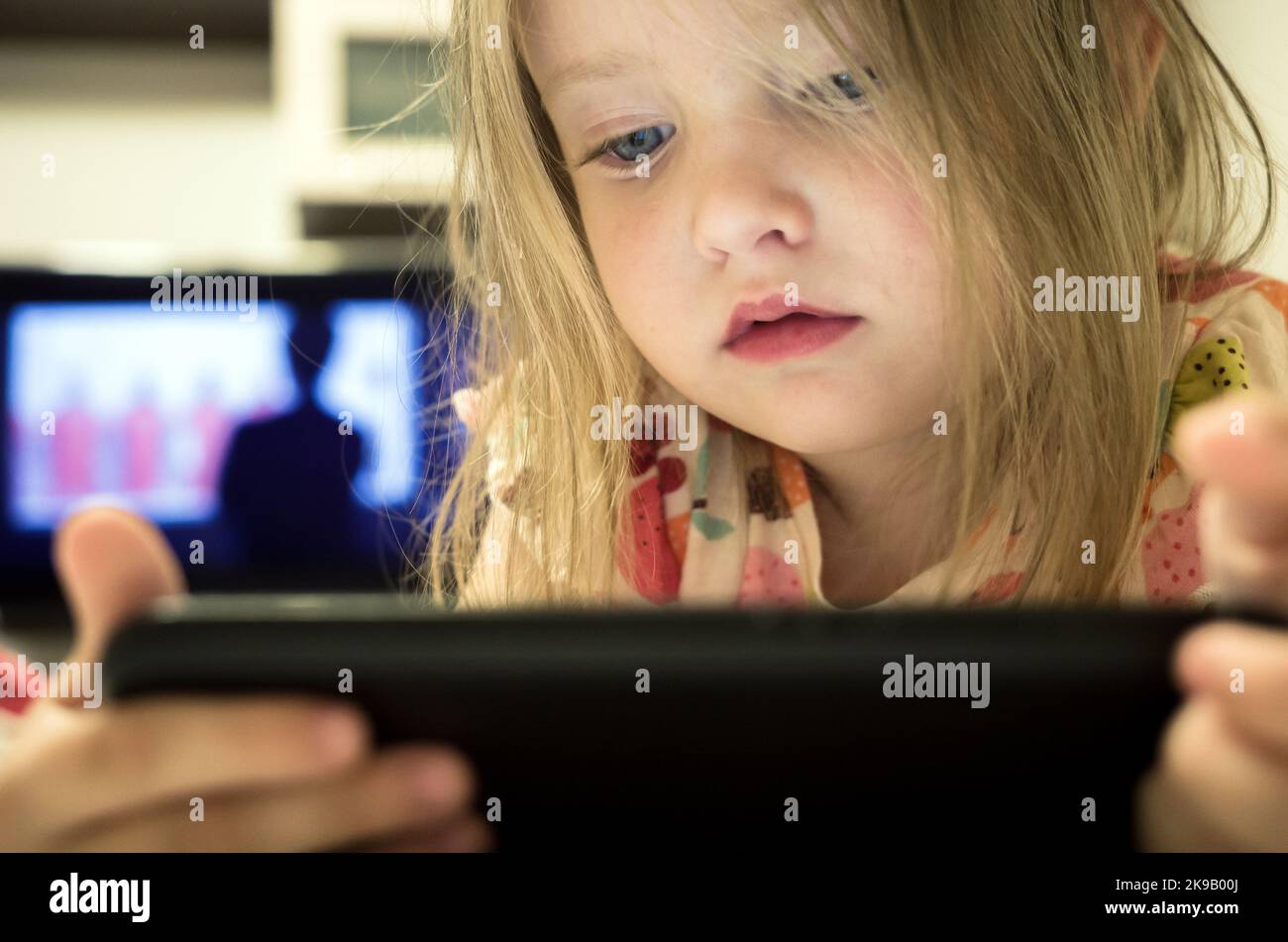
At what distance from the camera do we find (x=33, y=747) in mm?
269

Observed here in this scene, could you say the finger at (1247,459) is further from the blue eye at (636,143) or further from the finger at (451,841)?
the blue eye at (636,143)

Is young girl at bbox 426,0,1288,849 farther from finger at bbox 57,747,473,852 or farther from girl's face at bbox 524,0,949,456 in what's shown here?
finger at bbox 57,747,473,852

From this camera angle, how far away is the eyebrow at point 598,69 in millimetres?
614

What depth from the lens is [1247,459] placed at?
247 millimetres

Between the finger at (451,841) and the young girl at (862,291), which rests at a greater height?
the young girl at (862,291)

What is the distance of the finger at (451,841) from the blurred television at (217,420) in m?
1.23

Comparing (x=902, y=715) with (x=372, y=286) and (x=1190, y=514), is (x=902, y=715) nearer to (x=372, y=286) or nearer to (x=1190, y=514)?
(x=1190, y=514)

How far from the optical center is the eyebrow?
0.61 meters

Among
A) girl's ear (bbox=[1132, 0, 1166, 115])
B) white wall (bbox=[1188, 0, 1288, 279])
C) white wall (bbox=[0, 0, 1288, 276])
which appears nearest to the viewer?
girl's ear (bbox=[1132, 0, 1166, 115])

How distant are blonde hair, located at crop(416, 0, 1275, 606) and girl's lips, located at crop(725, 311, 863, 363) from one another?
0.24ft

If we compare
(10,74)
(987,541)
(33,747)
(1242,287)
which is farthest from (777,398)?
(10,74)

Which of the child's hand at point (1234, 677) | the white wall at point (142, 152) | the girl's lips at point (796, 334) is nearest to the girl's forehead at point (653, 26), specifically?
the girl's lips at point (796, 334)

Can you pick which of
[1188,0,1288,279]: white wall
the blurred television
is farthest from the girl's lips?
the blurred television

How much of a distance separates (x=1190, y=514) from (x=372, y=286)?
1.18 meters
